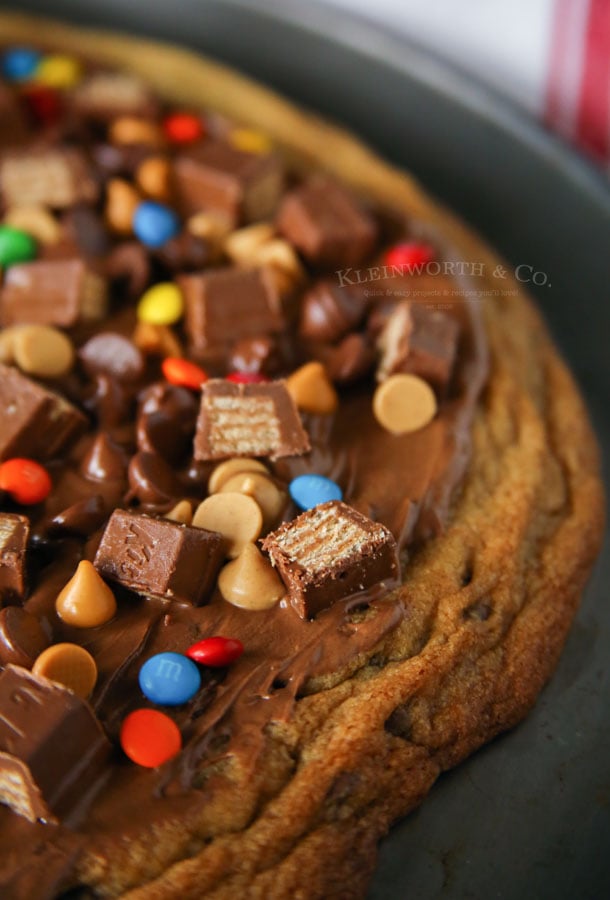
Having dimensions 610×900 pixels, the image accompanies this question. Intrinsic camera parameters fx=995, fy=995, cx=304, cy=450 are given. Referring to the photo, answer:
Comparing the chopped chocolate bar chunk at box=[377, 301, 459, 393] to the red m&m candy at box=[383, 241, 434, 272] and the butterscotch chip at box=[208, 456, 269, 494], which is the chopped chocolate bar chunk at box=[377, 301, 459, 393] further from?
the butterscotch chip at box=[208, 456, 269, 494]

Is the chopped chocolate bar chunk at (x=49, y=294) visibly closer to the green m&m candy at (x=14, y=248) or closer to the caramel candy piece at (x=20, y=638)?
the green m&m candy at (x=14, y=248)

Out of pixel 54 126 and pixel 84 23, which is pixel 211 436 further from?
pixel 84 23

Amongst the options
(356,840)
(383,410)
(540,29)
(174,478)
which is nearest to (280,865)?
(356,840)

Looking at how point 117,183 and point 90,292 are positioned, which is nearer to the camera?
point 90,292

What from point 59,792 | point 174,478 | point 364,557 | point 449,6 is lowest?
point 59,792

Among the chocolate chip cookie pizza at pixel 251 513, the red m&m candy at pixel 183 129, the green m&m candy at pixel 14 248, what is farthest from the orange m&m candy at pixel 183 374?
the red m&m candy at pixel 183 129

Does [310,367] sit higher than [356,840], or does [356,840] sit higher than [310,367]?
[310,367]

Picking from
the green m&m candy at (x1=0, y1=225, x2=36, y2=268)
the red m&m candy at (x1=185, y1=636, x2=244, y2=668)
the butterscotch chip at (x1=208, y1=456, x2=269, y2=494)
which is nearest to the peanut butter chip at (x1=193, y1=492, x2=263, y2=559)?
the butterscotch chip at (x1=208, y1=456, x2=269, y2=494)
